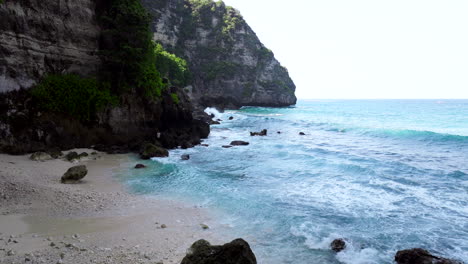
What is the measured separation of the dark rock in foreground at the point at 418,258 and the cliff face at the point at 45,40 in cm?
2225

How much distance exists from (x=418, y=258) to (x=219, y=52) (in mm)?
91584

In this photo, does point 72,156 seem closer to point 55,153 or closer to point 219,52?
point 55,153

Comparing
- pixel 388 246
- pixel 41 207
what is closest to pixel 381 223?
pixel 388 246

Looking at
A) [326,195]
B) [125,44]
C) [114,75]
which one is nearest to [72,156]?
[114,75]

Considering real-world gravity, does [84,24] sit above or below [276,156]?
above

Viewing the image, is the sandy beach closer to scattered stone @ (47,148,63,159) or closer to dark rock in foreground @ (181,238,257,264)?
dark rock in foreground @ (181,238,257,264)

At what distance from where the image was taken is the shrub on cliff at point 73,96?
1948 cm

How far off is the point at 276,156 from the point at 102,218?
1689 centimetres

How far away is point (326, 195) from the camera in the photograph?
15.1m

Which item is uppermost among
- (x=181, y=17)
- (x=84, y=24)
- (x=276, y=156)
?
(x=181, y=17)

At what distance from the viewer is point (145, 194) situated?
1411 centimetres

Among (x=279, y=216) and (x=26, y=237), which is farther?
(x=279, y=216)

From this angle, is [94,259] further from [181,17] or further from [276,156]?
[181,17]

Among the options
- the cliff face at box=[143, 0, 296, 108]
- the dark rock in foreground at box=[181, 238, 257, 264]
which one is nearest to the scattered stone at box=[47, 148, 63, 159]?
the dark rock in foreground at box=[181, 238, 257, 264]
